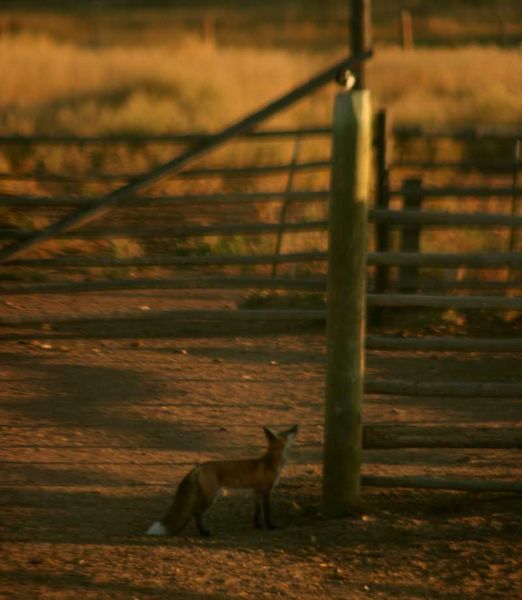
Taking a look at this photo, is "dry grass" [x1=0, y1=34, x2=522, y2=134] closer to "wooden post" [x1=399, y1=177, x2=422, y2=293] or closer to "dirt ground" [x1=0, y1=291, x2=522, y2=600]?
"wooden post" [x1=399, y1=177, x2=422, y2=293]

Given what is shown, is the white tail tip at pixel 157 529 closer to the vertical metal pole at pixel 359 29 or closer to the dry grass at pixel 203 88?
the vertical metal pole at pixel 359 29

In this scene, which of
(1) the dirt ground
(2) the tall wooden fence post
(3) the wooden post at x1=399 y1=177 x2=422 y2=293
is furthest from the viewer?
(3) the wooden post at x1=399 y1=177 x2=422 y2=293

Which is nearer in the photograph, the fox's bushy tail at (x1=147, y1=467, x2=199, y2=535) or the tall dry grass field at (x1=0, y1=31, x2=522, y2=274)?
the fox's bushy tail at (x1=147, y1=467, x2=199, y2=535)

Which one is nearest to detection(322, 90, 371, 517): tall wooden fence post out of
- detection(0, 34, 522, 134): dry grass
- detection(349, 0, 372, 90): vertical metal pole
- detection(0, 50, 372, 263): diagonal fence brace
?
detection(0, 50, 372, 263): diagonal fence brace

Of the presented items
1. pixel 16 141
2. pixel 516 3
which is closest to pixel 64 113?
pixel 16 141

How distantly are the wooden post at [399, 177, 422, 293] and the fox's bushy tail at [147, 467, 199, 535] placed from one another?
4844mm

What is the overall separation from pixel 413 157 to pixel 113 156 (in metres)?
4.64

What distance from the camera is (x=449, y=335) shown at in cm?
970

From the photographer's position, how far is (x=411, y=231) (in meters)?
10.3

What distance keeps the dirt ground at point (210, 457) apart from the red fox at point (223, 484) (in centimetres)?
9

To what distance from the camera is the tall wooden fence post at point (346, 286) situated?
548cm

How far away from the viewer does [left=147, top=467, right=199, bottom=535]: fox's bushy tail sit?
18.1 feet

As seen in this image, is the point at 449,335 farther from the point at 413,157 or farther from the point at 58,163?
the point at 413,157

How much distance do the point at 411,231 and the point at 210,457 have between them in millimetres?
4002
